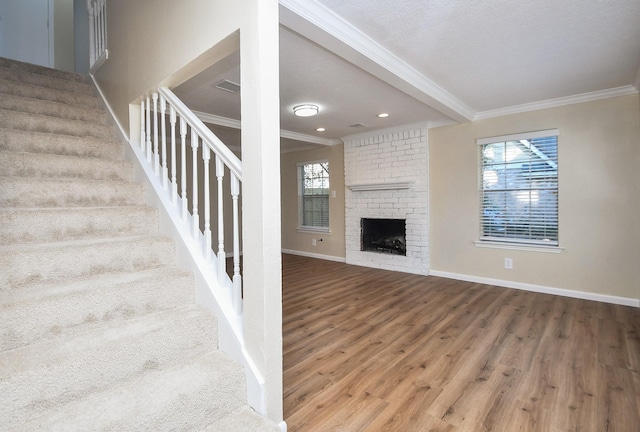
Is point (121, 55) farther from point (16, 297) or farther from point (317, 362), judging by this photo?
point (317, 362)

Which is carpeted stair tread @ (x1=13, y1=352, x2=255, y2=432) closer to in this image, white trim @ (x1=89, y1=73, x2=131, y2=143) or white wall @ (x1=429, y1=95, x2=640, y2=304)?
white trim @ (x1=89, y1=73, x2=131, y2=143)

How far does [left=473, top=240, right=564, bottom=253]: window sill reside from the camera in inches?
151

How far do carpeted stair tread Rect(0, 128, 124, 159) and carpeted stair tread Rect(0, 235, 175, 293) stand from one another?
0.92 m

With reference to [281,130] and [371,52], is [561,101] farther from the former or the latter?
[281,130]

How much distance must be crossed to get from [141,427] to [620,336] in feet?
11.6

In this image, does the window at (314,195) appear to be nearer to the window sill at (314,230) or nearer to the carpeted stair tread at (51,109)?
the window sill at (314,230)

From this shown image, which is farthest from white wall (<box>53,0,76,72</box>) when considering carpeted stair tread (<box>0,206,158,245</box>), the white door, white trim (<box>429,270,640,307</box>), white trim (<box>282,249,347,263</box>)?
white trim (<box>429,270,640,307</box>)

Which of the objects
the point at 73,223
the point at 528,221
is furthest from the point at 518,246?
the point at 73,223

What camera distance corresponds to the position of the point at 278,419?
1408 mm

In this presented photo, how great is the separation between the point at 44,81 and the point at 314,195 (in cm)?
455

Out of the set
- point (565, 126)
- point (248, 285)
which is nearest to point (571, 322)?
point (565, 126)

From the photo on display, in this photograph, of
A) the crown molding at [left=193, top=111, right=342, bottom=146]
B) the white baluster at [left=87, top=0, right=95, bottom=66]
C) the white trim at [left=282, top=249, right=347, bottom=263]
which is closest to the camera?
the white baluster at [left=87, top=0, right=95, bottom=66]

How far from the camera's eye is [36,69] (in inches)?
124

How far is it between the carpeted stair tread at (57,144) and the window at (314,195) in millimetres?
4253
